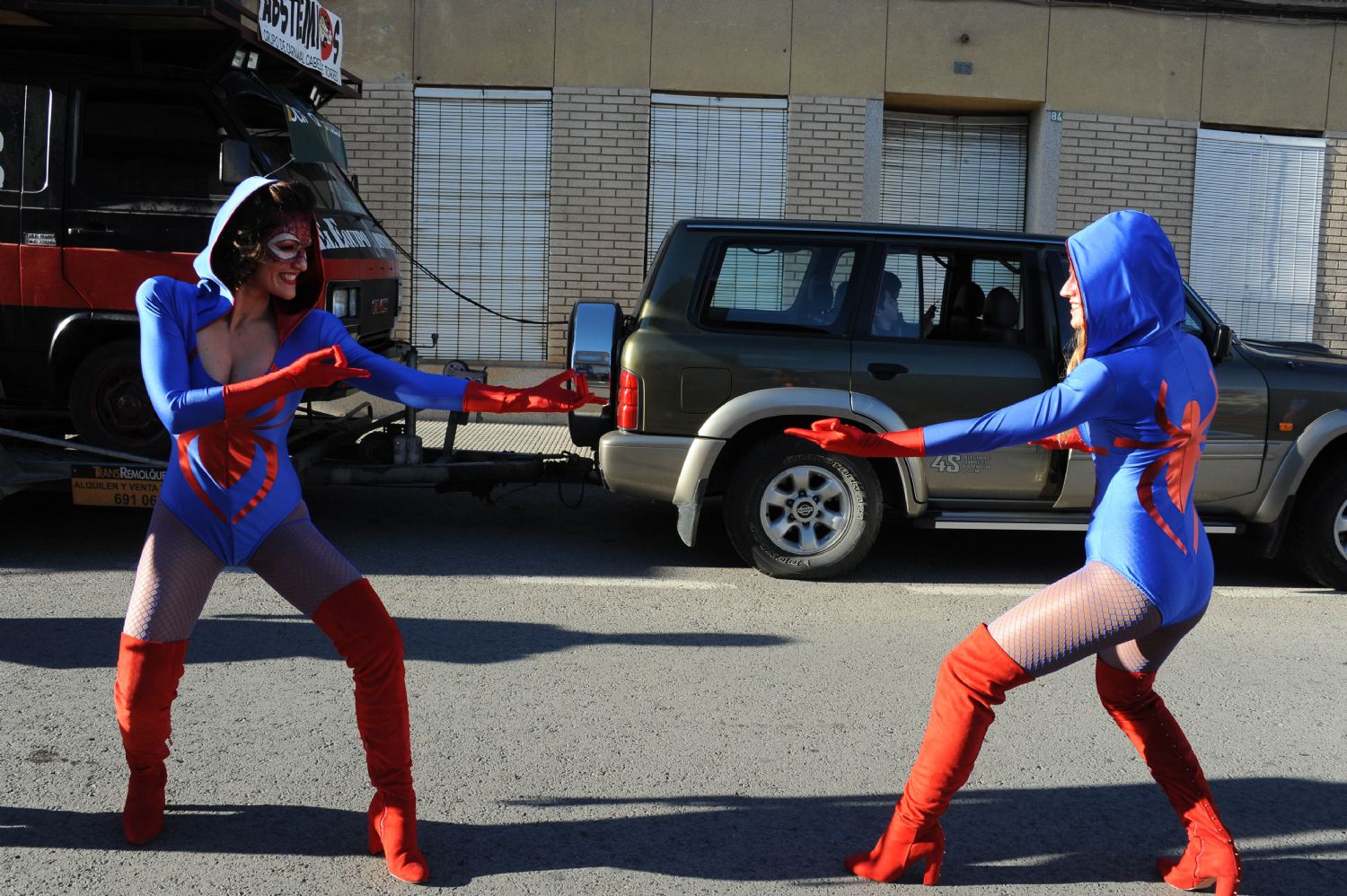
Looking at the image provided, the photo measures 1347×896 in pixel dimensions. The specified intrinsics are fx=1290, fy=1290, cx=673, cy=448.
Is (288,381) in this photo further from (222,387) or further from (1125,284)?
(1125,284)

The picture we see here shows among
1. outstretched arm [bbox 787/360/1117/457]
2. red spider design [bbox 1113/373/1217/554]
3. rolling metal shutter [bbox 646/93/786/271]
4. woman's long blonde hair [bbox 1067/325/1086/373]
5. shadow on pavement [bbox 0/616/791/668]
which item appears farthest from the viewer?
rolling metal shutter [bbox 646/93/786/271]

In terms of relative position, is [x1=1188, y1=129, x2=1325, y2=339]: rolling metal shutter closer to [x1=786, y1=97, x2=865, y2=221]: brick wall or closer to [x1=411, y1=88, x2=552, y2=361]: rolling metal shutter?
[x1=786, y1=97, x2=865, y2=221]: brick wall

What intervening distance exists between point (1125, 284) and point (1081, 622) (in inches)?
32.6

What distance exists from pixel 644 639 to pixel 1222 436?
3188mm

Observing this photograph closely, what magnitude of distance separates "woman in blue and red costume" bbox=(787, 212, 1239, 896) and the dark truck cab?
16.1 ft

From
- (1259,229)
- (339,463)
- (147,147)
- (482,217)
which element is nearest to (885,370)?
(339,463)

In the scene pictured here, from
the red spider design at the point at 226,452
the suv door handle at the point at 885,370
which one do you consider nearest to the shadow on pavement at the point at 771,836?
the red spider design at the point at 226,452

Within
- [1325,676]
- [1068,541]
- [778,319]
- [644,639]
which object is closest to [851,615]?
[644,639]

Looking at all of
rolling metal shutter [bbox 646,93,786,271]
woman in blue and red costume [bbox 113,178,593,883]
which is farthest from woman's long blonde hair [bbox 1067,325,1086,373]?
rolling metal shutter [bbox 646,93,786,271]

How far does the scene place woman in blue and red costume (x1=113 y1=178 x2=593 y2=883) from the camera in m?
3.29

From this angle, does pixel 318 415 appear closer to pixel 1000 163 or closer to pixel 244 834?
pixel 244 834

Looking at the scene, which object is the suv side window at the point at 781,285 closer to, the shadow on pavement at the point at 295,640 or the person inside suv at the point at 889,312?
the person inside suv at the point at 889,312

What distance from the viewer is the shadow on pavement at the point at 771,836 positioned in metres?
3.48

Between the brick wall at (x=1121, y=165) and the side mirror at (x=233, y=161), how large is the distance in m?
9.69
